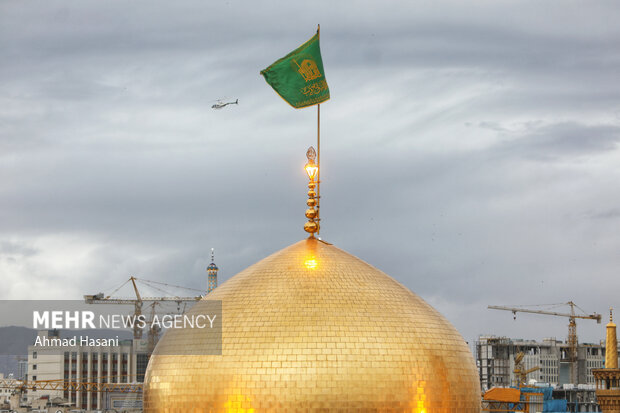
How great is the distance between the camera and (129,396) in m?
118

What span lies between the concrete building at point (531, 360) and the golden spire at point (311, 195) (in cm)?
14772

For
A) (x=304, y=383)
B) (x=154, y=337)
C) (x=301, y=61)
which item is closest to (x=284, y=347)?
(x=304, y=383)

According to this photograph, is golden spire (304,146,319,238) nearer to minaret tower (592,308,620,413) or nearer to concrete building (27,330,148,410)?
minaret tower (592,308,620,413)

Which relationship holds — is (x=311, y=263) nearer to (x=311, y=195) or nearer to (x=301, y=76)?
(x=311, y=195)

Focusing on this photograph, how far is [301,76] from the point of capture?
119ft

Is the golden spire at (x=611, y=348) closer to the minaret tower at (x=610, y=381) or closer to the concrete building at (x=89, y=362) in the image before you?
the minaret tower at (x=610, y=381)

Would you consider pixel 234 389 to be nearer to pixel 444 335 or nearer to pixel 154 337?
pixel 444 335

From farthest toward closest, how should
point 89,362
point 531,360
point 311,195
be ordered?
point 531,360 → point 89,362 → point 311,195

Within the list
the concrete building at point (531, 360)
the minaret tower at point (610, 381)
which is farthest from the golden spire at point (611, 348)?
the concrete building at point (531, 360)

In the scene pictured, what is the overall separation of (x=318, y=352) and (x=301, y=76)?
10.3 m

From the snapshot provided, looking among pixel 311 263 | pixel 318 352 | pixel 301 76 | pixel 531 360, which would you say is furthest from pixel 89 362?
pixel 318 352

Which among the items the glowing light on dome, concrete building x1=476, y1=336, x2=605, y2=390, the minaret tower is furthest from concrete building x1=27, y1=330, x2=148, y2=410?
the glowing light on dome

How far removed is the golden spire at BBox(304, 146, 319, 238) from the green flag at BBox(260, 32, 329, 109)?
193cm

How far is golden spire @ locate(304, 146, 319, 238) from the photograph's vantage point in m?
34.7
